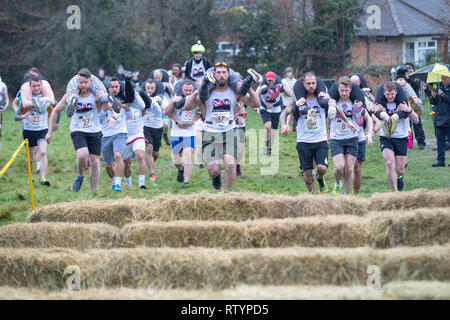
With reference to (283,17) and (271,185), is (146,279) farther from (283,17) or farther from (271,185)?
(283,17)

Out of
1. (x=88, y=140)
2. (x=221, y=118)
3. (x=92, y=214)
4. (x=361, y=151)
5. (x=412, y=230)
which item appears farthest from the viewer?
(x=361, y=151)

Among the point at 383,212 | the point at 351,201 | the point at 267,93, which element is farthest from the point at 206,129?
the point at 267,93

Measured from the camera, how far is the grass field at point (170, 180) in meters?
11.5

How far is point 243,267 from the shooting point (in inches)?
239

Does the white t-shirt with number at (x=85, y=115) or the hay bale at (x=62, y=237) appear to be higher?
the white t-shirt with number at (x=85, y=115)

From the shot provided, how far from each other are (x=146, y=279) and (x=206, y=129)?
4.48m

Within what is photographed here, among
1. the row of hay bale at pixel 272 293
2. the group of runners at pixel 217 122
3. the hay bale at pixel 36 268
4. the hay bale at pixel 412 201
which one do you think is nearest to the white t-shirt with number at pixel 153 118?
the group of runners at pixel 217 122

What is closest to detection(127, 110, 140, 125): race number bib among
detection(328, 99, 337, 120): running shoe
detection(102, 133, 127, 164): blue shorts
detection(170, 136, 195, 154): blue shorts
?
detection(102, 133, 127, 164): blue shorts

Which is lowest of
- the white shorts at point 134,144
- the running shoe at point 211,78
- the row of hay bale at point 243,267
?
the row of hay bale at point 243,267

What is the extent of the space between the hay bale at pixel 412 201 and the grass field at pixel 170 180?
385cm

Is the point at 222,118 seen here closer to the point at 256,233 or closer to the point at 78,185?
the point at 78,185

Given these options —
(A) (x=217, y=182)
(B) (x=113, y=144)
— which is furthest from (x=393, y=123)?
(B) (x=113, y=144)

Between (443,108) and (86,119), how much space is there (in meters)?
8.78

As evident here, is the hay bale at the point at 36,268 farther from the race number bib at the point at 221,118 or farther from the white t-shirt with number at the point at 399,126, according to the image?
the white t-shirt with number at the point at 399,126
